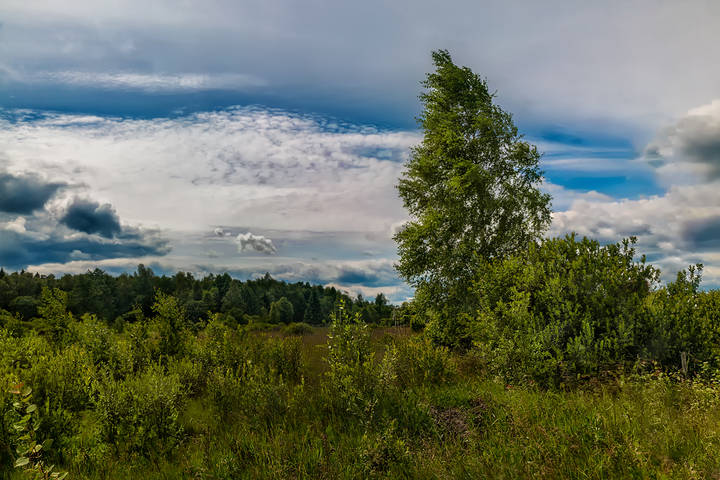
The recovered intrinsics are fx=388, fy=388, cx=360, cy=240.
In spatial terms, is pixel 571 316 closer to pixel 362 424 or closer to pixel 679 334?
pixel 679 334

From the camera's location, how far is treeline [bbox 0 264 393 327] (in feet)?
140

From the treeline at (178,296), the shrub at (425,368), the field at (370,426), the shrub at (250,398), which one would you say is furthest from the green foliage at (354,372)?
the treeline at (178,296)

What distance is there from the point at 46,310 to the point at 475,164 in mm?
17287

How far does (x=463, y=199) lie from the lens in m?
16.4

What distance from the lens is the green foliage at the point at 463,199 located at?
52.6ft

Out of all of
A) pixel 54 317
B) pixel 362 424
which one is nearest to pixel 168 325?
pixel 54 317

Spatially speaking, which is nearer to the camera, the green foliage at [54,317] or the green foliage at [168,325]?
the green foliage at [168,325]

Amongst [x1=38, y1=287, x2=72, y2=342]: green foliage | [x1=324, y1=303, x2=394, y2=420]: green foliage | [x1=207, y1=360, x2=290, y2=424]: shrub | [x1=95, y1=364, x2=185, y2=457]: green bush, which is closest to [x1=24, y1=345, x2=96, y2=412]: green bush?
[x1=95, y1=364, x2=185, y2=457]: green bush

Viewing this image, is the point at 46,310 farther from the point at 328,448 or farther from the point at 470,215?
the point at 470,215

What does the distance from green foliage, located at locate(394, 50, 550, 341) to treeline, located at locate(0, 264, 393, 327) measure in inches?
753

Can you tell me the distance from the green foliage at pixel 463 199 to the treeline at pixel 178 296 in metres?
19.1

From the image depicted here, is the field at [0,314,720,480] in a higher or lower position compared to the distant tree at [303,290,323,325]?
higher

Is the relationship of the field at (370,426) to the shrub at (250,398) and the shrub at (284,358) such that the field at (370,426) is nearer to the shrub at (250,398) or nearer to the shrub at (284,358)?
the shrub at (250,398)

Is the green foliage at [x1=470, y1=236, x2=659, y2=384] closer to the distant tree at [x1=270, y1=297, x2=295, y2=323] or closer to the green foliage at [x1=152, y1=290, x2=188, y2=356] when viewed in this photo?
the green foliage at [x1=152, y1=290, x2=188, y2=356]
